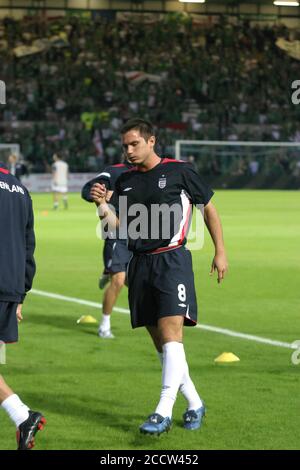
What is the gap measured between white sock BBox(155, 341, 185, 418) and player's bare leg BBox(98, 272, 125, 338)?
425cm

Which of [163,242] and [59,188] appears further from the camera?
[59,188]

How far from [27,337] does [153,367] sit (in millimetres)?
2164

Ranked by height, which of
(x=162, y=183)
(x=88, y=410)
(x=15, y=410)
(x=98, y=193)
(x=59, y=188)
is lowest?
(x=59, y=188)

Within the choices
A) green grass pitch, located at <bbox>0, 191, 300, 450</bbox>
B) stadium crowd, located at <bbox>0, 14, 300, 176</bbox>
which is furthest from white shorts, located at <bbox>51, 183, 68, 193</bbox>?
green grass pitch, located at <bbox>0, 191, 300, 450</bbox>

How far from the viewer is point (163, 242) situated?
717 cm

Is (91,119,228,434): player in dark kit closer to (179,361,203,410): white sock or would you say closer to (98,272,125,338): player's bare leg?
(179,361,203,410): white sock

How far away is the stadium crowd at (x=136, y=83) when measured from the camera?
50656 millimetres

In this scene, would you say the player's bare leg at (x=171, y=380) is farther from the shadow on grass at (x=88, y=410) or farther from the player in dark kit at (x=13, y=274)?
the player in dark kit at (x=13, y=274)

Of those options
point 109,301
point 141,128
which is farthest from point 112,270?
point 141,128

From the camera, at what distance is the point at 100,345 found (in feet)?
35.1

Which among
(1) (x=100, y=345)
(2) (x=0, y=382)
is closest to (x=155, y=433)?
(2) (x=0, y=382)

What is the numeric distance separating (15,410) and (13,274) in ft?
2.67

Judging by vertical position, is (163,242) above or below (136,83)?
above

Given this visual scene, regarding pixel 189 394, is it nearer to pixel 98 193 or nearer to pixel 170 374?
pixel 170 374
